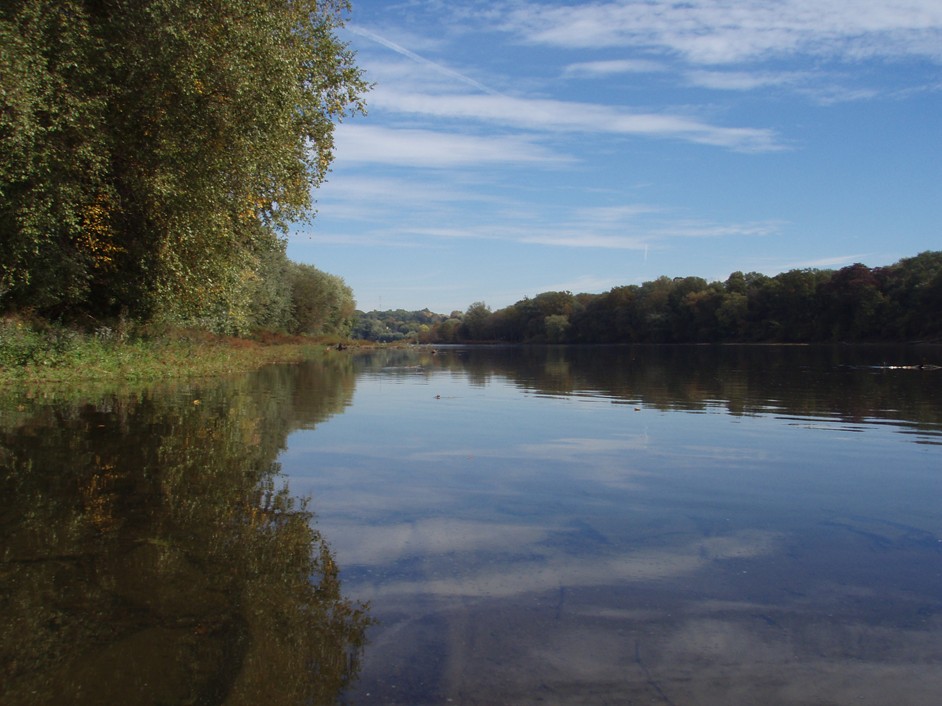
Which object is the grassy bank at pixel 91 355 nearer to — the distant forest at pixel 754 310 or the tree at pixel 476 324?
the distant forest at pixel 754 310

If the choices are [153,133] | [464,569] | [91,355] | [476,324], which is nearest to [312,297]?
[91,355]

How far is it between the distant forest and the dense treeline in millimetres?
87684

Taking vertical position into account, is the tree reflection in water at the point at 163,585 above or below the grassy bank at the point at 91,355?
below

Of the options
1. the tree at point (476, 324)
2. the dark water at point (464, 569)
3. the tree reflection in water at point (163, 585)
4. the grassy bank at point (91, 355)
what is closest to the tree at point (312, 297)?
the grassy bank at point (91, 355)

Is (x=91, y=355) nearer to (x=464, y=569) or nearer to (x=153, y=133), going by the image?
(x=153, y=133)

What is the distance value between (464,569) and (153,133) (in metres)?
16.5

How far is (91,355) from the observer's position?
21.8 m

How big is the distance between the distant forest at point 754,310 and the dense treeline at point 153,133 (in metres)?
87.7

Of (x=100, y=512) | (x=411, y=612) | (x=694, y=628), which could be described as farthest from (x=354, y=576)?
(x=100, y=512)

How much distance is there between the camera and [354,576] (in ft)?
18.2

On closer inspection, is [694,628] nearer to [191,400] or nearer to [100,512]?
[100,512]

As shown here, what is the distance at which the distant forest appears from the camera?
309 feet

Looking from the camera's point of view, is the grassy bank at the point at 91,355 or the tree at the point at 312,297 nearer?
the grassy bank at the point at 91,355

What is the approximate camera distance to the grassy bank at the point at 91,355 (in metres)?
19.8
